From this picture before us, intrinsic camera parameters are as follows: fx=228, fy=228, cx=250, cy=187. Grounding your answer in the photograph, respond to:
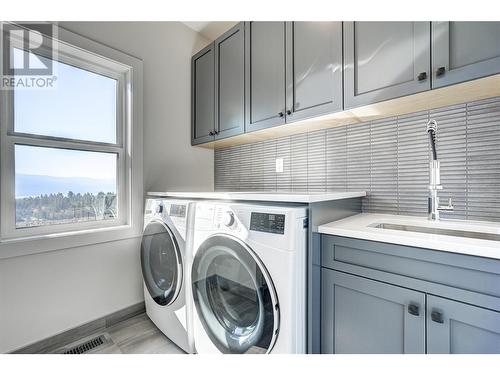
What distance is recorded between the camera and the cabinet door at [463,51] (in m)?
0.91

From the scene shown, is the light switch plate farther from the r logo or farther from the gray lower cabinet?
the r logo

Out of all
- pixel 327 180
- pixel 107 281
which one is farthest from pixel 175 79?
pixel 107 281

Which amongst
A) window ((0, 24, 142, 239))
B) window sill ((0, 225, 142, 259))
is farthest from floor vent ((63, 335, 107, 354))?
window ((0, 24, 142, 239))

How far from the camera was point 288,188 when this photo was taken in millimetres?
1985

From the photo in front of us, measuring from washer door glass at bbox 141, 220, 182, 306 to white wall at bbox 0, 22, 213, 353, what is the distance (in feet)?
0.87

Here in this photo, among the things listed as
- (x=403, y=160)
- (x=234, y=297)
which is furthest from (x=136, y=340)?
(x=403, y=160)

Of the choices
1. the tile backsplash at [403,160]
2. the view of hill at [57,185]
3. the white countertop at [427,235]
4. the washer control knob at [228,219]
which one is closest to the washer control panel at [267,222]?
the washer control knob at [228,219]

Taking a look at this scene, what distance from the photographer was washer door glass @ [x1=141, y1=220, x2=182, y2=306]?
148 centimetres

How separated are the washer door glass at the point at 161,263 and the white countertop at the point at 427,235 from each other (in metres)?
0.95

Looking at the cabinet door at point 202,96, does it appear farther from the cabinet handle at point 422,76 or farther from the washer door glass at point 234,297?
the cabinet handle at point 422,76

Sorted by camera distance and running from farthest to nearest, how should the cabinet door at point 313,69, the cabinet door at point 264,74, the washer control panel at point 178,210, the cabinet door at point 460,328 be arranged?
the cabinet door at point 264,74
the washer control panel at point 178,210
the cabinet door at point 313,69
the cabinet door at point 460,328

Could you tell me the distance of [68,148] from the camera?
165cm

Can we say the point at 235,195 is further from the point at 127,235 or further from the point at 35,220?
the point at 35,220
